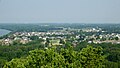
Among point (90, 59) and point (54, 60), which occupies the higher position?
point (54, 60)

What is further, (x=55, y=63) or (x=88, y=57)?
(x=88, y=57)

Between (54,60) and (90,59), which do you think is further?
(90,59)

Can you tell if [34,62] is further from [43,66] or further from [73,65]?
[73,65]

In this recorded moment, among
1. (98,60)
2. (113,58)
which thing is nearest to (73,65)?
(98,60)

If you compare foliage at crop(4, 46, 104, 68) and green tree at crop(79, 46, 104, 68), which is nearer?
foliage at crop(4, 46, 104, 68)

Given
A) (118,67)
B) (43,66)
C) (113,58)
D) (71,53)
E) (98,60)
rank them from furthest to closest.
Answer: (113,58), (118,67), (98,60), (71,53), (43,66)

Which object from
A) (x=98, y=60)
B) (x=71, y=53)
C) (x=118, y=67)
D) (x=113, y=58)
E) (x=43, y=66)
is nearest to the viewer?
(x=43, y=66)

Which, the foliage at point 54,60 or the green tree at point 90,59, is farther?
the green tree at point 90,59

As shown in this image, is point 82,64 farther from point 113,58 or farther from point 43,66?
point 113,58

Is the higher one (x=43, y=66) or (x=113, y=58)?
(x=43, y=66)
